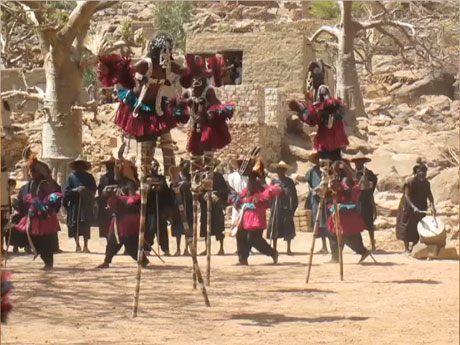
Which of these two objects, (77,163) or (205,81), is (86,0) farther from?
(205,81)

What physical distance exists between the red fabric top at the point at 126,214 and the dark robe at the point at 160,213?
111cm

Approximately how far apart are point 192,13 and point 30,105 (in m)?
24.1

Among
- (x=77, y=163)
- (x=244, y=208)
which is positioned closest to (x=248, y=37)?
(x=77, y=163)

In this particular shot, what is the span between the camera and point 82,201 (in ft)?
52.0

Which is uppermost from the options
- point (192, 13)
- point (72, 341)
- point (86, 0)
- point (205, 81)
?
point (192, 13)

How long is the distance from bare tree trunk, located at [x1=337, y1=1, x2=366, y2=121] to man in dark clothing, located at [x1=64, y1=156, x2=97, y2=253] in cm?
1556

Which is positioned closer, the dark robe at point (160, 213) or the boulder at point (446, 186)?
the dark robe at point (160, 213)

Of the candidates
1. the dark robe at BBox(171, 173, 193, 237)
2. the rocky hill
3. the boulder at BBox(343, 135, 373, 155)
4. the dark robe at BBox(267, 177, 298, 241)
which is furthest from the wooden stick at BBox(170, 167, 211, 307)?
the boulder at BBox(343, 135, 373, 155)

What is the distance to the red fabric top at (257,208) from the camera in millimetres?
13258

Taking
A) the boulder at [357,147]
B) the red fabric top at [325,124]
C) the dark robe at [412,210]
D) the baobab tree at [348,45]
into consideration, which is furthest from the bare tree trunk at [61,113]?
the baobab tree at [348,45]

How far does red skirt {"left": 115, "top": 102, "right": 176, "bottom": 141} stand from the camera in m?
8.80

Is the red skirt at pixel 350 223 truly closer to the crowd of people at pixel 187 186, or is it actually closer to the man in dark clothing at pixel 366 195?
the crowd of people at pixel 187 186

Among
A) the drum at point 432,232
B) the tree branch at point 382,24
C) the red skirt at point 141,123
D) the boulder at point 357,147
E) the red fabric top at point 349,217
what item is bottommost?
the drum at point 432,232

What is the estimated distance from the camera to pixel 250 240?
1330 cm
